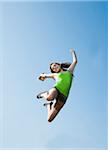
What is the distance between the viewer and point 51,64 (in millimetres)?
6188

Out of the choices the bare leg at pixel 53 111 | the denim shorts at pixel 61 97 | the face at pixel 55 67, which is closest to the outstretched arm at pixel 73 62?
the face at pixel 55 67

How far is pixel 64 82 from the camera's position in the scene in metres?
6.14

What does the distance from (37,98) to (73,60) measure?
3.25ft

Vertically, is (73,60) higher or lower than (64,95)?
higher

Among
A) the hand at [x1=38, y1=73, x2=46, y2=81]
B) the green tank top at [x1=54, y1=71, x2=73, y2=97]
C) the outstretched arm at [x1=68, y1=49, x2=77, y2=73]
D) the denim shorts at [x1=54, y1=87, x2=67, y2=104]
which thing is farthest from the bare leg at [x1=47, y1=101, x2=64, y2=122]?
the outstretched arm at [x1=68, y1=49, x2=77, y2=73]

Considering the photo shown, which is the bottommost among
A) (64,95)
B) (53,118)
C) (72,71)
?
(53,118)

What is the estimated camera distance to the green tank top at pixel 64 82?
6102mm

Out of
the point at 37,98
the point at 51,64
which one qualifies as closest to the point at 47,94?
the point at 37,98

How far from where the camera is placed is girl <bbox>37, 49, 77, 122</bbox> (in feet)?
19.8

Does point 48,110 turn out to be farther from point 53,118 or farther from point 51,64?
point 51,64

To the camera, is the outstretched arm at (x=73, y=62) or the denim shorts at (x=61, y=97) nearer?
the denim shorts at (x=61, y=97)

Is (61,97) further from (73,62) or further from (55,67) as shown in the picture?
(73,62)

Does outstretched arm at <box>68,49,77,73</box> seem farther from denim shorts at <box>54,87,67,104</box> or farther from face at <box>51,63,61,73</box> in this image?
denim shorts at <box>54,87,67,104</box>

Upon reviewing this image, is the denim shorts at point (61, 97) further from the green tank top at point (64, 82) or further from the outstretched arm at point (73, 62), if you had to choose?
the outstretched arm at point (73, 62)
